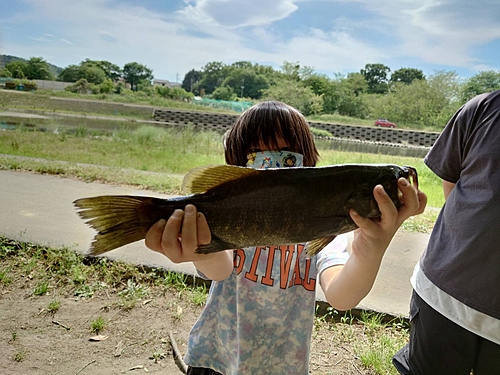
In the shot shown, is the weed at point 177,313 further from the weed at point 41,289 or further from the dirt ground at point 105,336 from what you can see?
the weed at point 41,289

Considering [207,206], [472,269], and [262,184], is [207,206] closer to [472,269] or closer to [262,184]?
[262,184]

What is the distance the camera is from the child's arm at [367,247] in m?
0.64

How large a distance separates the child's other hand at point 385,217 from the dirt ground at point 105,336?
109cm

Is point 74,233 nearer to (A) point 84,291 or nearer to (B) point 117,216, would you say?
(A) point 84,291

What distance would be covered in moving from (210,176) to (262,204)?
0.10 meters

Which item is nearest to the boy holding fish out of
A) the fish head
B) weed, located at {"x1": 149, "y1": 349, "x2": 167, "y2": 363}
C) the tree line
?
the fish head

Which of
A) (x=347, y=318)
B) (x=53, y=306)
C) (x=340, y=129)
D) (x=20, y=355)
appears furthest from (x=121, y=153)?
(x=347, y=318)

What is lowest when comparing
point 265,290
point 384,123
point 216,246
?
point 265,290

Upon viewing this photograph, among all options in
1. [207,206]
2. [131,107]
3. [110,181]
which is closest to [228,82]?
[131,107]

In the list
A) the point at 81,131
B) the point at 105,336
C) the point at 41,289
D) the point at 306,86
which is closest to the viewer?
the point at 105,336

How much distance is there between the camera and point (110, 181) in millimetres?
3697

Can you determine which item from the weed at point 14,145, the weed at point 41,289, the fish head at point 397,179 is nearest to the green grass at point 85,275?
the weed at point 41,289

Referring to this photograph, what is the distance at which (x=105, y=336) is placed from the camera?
173 centimetres

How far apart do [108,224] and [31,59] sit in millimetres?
2789
